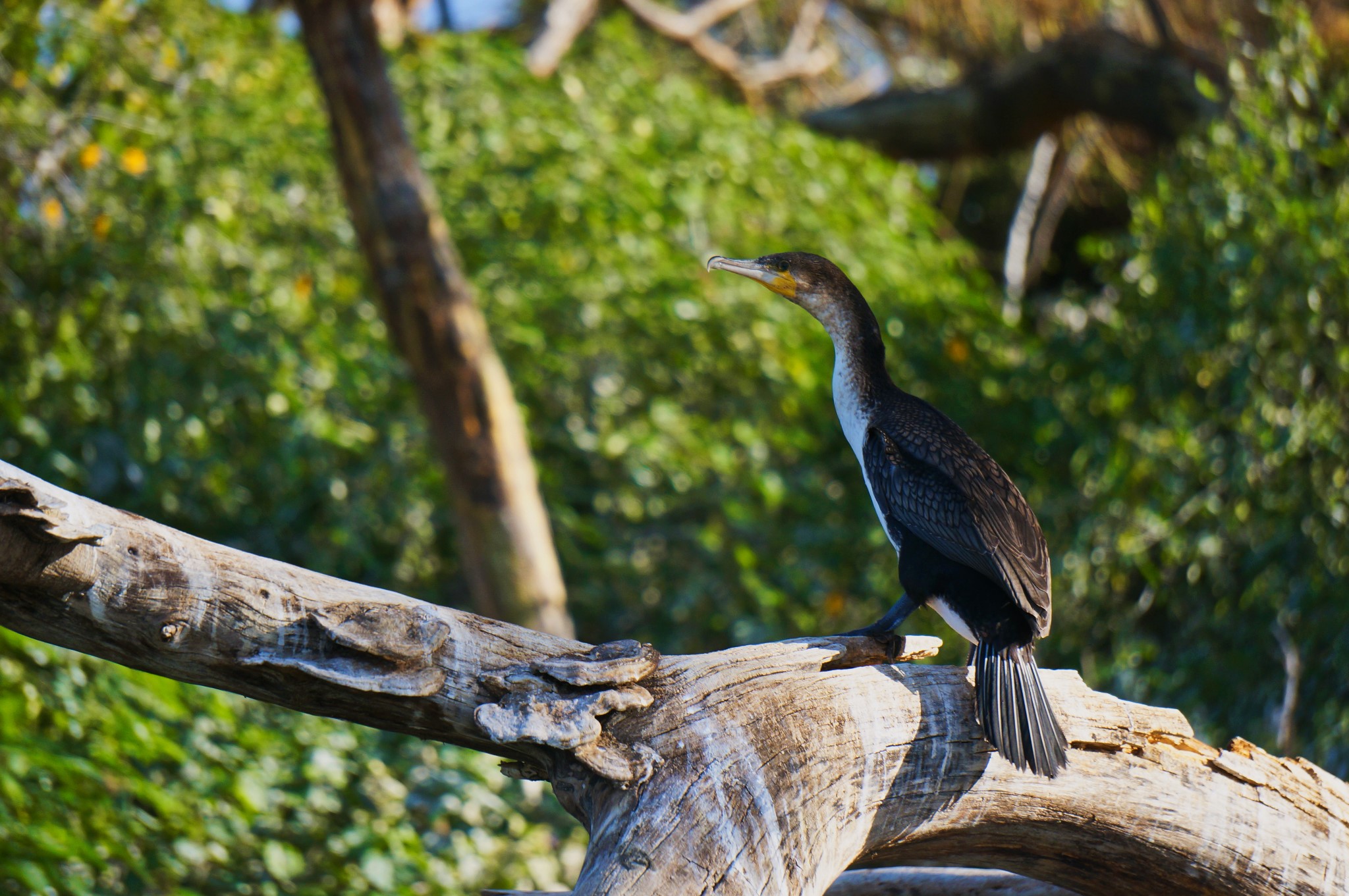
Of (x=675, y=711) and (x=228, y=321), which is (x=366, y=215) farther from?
(x=675, y=711)

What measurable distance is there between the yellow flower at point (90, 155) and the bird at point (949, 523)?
2.72 meters

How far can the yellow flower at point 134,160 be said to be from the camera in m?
4.45

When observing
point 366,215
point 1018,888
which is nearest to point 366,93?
point 366,215

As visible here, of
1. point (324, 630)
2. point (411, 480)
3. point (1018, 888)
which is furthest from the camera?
point (411, 480)

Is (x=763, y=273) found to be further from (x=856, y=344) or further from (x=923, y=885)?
(x=923, y=885)

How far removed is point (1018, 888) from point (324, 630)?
1.54 meters

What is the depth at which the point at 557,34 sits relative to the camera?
7281 millimetres

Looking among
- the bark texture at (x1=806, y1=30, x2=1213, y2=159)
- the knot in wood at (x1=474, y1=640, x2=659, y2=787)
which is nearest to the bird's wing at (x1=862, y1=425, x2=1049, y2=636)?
the knot in wood at (x1=474, y1=640, x2=659, y2=787)

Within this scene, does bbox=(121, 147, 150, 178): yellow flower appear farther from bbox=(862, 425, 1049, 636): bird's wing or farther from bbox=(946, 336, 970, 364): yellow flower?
bbox=(946, 336, 970, 364): yellow flower

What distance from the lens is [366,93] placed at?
435 cm

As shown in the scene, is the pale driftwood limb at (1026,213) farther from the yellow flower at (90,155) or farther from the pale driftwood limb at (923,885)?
the pale driftwood limb at (923,885)

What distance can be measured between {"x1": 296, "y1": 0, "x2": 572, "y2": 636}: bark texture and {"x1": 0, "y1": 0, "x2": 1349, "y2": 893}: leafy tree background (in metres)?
0.68

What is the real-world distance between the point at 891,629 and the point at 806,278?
81 cm

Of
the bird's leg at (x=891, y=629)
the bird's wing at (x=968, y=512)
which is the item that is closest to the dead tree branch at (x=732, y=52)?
the bird's wing at (x=968, y=512)
